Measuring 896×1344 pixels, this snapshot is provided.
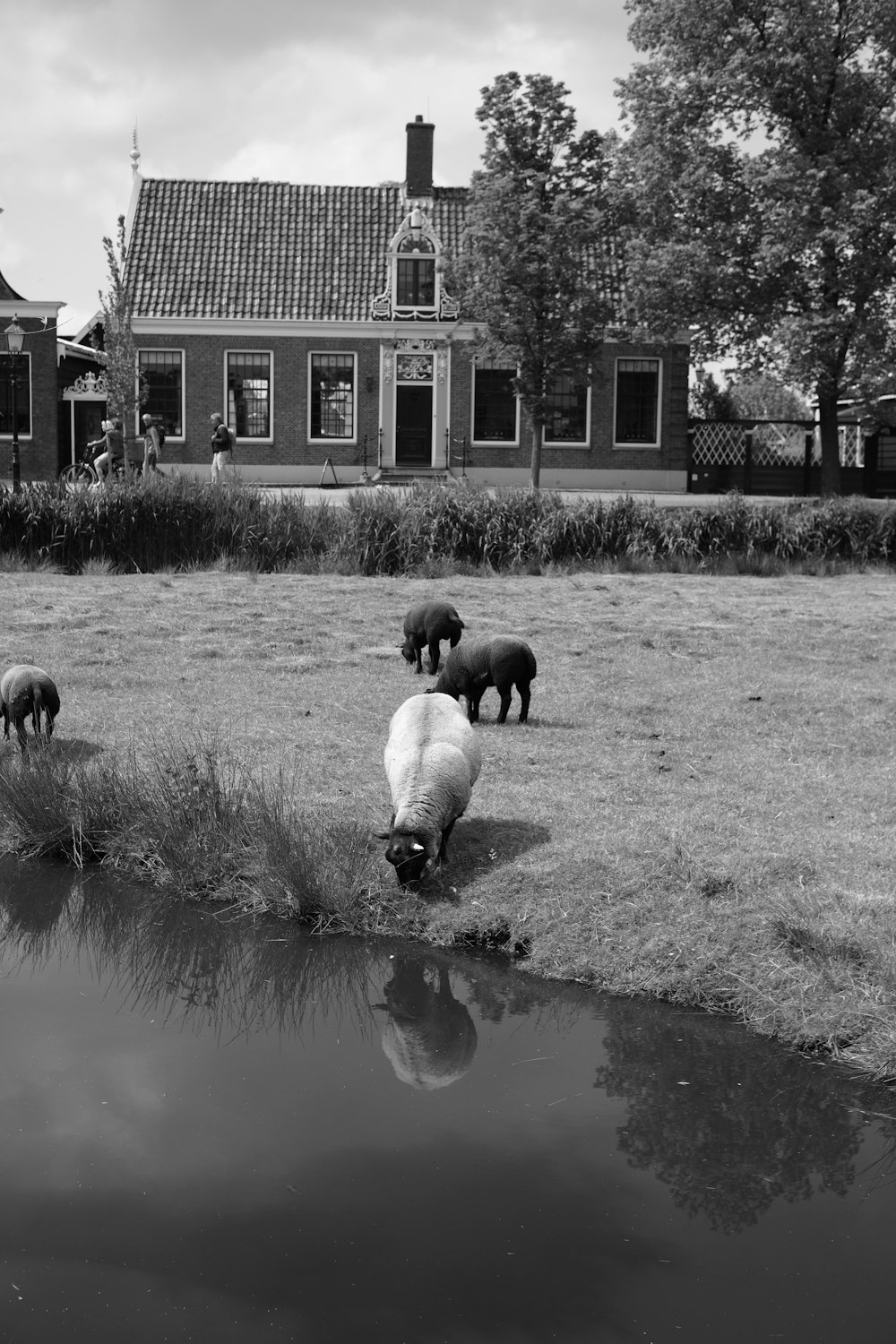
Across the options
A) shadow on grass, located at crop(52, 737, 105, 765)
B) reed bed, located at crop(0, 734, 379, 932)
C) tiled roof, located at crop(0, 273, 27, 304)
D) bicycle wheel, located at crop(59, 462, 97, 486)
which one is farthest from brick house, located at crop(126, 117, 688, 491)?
reed bed, located at crop(0, 734, 379, 932)

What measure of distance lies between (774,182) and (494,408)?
1235 cm

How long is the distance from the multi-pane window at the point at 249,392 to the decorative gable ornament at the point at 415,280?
331 cm

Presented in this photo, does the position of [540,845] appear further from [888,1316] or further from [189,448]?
[189,448]

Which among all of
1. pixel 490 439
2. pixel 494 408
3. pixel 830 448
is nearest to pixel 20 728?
pixel 830 448

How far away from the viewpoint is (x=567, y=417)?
116 ft

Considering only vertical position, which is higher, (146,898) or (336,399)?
(336,399)

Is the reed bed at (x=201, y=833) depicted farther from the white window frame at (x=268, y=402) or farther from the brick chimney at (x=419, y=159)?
the brick chimney at (x=419, y=159)

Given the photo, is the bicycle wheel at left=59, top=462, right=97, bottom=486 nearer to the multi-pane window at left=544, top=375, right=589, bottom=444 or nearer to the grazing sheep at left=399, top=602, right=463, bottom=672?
the grazing sheep at left=399, top=602, right=463, bottom=672

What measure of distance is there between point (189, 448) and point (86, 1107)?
3177 centimetres

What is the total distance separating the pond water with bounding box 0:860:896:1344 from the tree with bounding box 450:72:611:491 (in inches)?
1011

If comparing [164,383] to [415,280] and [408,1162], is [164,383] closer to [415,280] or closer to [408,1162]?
[415,280]

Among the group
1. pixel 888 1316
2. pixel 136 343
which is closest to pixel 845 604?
pixel 888 1316

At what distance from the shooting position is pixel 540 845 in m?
6.74

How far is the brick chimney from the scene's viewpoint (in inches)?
1427
